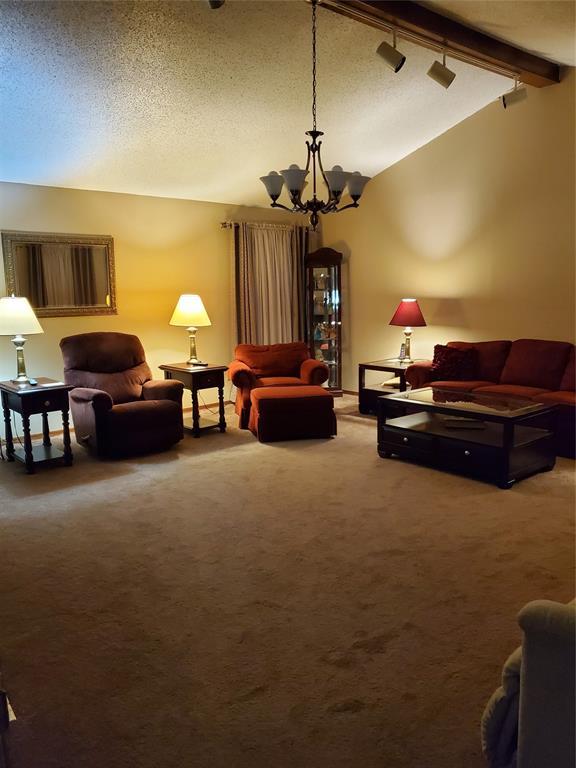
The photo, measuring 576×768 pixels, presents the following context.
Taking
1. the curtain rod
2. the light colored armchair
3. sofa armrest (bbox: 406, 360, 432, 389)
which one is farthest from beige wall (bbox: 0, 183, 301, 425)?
the light colored armchair

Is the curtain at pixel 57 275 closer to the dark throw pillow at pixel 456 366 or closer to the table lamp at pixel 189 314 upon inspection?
the table lamp at pixel 189 314

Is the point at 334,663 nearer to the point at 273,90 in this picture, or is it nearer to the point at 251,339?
the point at 273,90

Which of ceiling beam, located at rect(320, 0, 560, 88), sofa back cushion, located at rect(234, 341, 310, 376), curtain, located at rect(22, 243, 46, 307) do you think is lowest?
sofa back cushion, located at rect(234, 341, 310, 376)

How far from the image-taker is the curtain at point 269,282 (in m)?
6.80

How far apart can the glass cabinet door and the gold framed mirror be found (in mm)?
2471

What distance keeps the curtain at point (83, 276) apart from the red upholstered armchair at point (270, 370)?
1.51 metres

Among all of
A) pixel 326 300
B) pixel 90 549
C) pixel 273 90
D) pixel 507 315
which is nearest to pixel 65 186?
pixel 273 90

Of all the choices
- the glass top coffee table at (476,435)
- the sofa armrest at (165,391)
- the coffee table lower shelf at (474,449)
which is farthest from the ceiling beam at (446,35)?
the sofa armrest at (165,391)

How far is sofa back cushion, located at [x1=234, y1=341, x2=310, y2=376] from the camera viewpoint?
5945mm

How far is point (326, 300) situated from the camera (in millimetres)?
7227

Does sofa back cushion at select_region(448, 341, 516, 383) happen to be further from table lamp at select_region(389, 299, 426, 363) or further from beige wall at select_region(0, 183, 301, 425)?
beige wall at select_region(0, 183, 301, 425)

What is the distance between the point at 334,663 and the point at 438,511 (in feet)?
5.21

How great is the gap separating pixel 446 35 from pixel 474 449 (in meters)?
2.76

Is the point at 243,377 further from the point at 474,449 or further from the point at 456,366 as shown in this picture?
the point at 474,449
